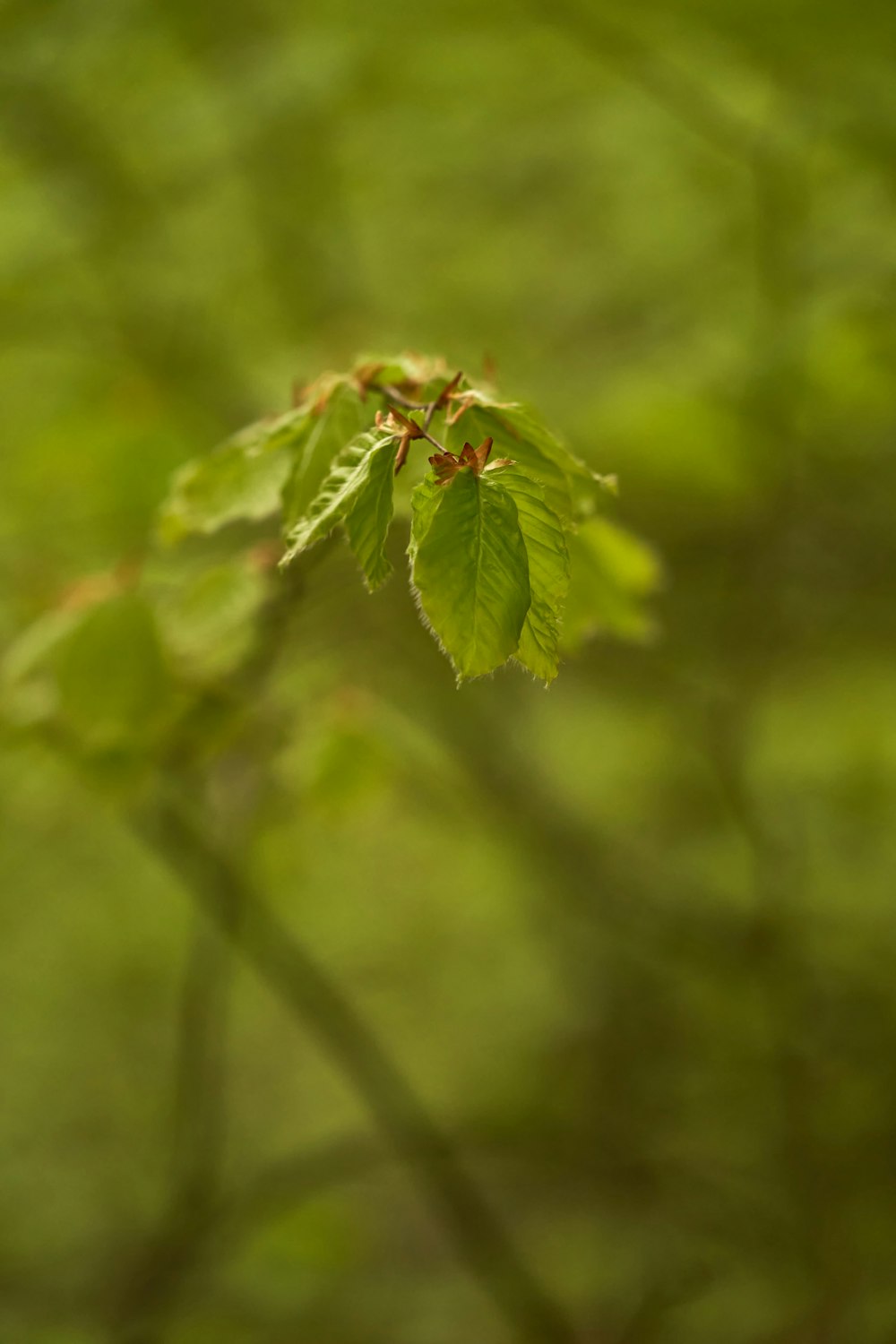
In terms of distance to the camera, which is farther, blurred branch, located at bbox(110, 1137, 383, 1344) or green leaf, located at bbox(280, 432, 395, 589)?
blurred branch, located at bbox(110, 1137, 383, 1344)

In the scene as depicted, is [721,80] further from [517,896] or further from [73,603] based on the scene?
[517,896]

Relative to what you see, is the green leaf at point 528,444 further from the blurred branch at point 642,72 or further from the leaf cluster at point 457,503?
the blurred branch at point 642,72

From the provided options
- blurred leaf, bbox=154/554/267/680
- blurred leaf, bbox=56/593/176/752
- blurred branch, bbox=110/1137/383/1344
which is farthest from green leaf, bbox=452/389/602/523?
blurred branch, bbox=110/1137/383/1344

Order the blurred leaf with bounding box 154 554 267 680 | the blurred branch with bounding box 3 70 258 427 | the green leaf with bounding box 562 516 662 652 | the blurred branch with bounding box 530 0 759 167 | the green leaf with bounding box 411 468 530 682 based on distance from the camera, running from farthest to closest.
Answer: the blurred branch with bounding box 3 70 258 427 < the blurred branch with bounding box 530 0 759 167 < the blurred leaf with bounding box 154 554 267 680 < the green leaf with bounding box 562 516 662 652 < the green leaf with bounding box 411 468 530 682

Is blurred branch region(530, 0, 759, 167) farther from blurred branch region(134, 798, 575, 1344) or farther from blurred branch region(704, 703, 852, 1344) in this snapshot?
blurred branch region(134, 798, 575, 1344)

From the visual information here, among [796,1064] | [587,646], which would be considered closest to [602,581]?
[796,1064]

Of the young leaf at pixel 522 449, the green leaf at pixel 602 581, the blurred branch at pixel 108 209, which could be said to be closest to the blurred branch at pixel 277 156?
the blurred branch at pixel 108 209

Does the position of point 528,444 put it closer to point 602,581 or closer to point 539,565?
point 539,565
